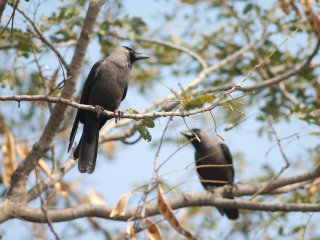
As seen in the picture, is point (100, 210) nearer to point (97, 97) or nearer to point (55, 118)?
point (55, 118)

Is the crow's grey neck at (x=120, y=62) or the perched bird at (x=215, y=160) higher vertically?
the crow's grey neck at (x=120, y=62)

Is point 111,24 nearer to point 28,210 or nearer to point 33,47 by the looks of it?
point 33,47

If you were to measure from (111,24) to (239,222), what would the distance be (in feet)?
10.7

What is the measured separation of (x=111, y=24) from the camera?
583 centimetres

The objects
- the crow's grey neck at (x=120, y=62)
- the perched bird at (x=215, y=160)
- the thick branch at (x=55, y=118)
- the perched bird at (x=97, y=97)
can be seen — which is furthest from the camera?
the perched bird at (x=215, y=160)

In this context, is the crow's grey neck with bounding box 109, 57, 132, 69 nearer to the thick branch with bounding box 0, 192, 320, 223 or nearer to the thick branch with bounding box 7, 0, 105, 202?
the thick branch with bounding box 7, 0, 105, 202

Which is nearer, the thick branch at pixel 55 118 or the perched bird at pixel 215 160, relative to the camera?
the thick branch at pixel 55 118

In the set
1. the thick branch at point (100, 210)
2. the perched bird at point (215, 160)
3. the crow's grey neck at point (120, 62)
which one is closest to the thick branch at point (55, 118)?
Result: the thick branch at point (100, 210)

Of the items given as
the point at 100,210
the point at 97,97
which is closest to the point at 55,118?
the point at 97,97

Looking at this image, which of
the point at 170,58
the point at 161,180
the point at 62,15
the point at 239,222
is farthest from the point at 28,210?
the point at 170,58

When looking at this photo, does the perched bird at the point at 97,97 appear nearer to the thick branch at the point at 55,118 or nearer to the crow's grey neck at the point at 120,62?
the crow's grey neck at the point at 120,62

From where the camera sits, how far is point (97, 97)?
5.31 meters

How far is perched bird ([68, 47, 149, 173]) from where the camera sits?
16.5 ft

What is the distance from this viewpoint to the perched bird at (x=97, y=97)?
503 centimetres
